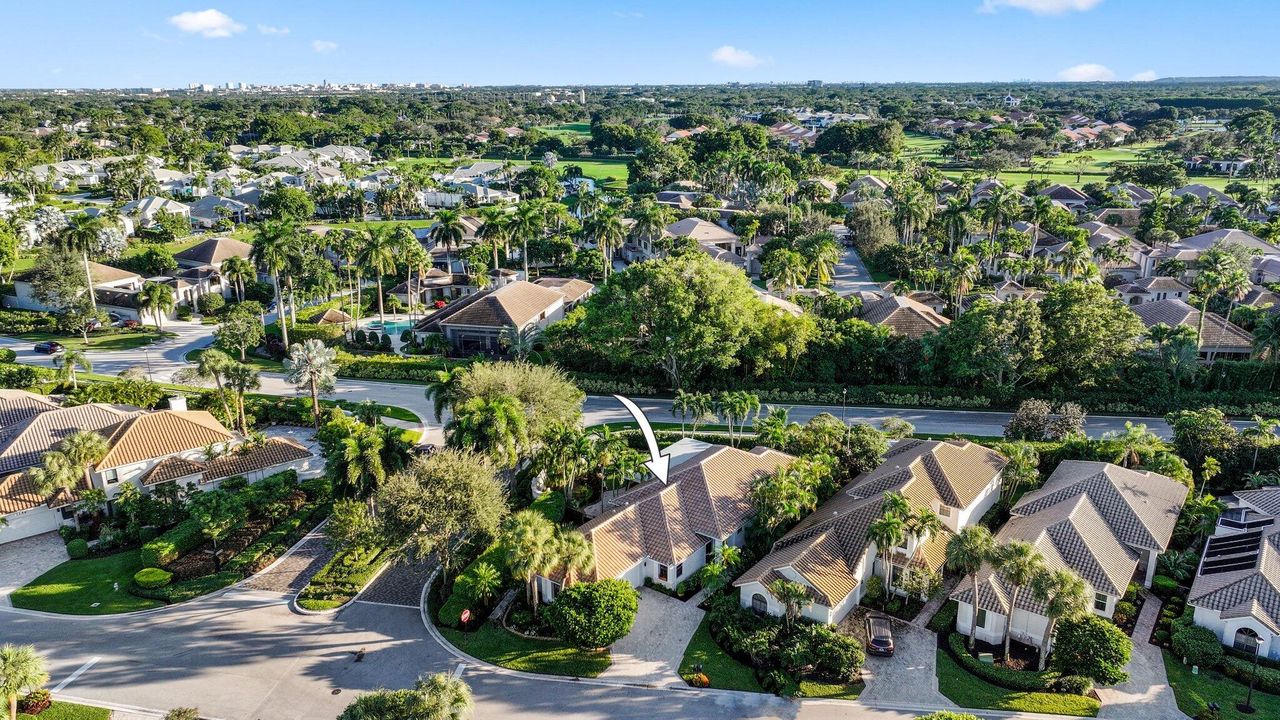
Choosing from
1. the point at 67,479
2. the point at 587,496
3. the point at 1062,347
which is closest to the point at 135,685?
the point at 67,479

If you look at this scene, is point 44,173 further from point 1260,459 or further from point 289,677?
point 1260,459

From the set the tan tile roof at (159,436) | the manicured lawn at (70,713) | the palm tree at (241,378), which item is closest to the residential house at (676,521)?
the manicured lawn at (70,713)

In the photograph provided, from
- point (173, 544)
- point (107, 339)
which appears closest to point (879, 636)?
point (173, 544)

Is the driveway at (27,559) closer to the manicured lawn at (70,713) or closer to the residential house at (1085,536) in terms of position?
the manicured lawn at (70,713)

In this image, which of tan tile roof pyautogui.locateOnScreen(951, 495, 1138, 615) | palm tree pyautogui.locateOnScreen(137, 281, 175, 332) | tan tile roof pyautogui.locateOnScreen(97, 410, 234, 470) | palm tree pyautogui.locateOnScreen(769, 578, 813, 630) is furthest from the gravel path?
palm tree pyautogui.locateOnScreen(137, 281, 175, 332)

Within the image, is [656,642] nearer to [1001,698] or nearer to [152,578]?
[1001,698]

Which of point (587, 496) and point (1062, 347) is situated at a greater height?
point (1062, 347)
